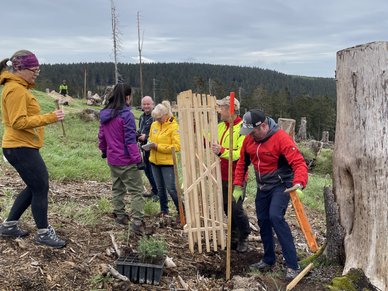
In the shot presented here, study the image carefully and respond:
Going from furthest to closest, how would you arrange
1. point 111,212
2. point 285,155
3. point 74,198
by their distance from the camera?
point 74,198 → point 111,212 → point 285,155

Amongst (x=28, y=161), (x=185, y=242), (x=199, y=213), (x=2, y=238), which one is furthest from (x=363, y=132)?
(x=2, y=238)

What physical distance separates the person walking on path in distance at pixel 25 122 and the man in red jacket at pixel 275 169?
1907mm

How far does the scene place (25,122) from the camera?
3697 millimetres

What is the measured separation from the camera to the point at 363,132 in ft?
12.4

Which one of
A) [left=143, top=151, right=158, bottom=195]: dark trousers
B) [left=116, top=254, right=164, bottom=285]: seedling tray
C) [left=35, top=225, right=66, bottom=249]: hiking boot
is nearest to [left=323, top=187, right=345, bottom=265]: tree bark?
[left=116, top=254, right=164, bottom=285]: seedling tray

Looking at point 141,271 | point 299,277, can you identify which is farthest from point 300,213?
point 141,271

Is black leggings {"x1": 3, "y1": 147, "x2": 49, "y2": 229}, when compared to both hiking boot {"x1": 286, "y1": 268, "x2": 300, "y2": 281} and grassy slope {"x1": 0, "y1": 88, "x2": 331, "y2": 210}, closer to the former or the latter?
hiking boot {"x1": 286, "y1": 268, "x2": 300, "y2": 281}

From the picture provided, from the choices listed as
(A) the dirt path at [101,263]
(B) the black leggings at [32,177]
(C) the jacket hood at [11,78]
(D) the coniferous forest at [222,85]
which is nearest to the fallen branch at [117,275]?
(A) the dirt path at [101,263]

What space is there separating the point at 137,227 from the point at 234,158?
1.44 meters

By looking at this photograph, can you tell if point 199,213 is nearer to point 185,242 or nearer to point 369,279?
point 185,242

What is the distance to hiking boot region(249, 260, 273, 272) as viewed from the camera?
184 inches

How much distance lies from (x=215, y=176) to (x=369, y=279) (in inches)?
75.9

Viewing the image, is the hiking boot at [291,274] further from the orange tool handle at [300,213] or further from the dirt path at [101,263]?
the orange tool handle at [300,213]

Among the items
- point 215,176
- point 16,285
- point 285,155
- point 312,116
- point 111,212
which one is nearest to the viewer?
point 16,285
